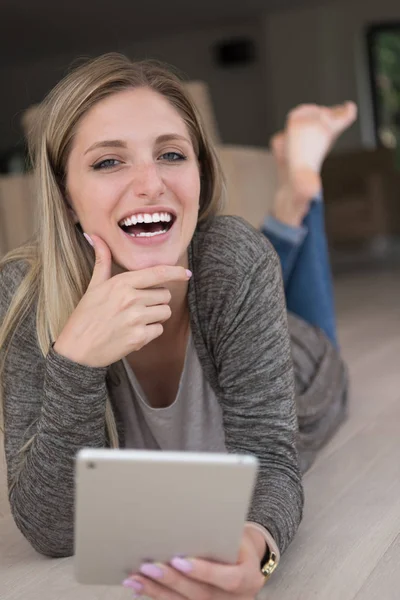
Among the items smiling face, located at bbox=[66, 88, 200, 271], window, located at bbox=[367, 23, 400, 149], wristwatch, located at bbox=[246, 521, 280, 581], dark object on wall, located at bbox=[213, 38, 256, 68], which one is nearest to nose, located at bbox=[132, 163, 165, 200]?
smiling face, located at bbox=[66, 88, 200, 271]

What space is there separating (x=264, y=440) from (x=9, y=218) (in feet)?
9.95

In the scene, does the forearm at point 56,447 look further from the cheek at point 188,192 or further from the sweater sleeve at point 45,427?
the cheek at point 188,192

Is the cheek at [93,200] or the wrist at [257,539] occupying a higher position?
the cheek at [93,200]

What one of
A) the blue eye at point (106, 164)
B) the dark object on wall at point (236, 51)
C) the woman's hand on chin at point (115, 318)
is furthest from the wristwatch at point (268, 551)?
the dark object on wall at point (236, 51)

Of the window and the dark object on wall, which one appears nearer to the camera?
the window

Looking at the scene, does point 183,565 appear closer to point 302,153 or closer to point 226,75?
point 302,153

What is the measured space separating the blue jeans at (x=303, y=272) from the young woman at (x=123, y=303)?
0.78 m

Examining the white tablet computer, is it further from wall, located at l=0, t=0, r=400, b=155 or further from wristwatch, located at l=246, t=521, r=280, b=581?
wall, located at l=0, t=0, r=400, b=155

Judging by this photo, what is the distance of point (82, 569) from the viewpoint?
825 mm

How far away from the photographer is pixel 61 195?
47.1 inches

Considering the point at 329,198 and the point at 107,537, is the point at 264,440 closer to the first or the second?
the point at 107,537

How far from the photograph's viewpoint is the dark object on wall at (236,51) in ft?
30.3

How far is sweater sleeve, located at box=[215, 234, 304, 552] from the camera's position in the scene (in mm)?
1108

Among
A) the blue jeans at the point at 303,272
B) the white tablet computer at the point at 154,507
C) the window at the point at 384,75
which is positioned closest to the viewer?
the white tablet computer at the point at 154,507
